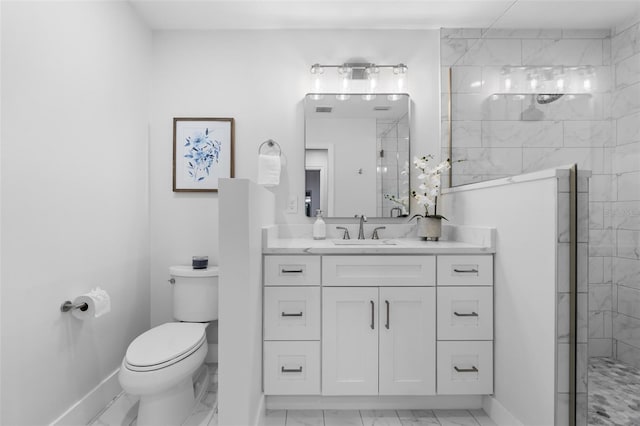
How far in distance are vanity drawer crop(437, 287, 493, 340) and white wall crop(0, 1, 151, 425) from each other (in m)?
1.85

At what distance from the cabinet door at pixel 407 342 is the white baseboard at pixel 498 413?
0.31 m

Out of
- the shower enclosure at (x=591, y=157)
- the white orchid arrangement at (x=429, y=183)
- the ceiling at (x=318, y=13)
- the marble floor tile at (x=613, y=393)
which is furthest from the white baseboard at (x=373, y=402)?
the ceiling at (x=318, y=13)

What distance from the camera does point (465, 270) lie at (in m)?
1.83

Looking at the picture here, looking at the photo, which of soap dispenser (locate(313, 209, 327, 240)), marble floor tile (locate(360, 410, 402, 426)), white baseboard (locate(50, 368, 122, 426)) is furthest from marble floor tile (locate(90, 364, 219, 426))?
soap dispenser (locate(313, 209, 327, 240))

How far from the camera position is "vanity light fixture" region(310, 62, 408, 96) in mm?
2455

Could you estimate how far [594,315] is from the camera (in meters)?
1.27

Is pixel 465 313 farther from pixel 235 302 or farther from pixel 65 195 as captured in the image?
pixel 65 195

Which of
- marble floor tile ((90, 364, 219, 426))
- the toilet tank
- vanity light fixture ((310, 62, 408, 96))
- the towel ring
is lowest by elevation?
marble floor tile ((90, 364, 219, 426))

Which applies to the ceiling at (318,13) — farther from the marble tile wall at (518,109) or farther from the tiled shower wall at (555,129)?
the tiled shower wall at (555,129)

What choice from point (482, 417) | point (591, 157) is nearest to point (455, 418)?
point (482, 417)

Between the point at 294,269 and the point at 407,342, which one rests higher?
the point at 294,269

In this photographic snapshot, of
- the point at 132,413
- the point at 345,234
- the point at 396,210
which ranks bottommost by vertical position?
the point at 132,413

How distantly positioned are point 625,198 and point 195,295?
219cm

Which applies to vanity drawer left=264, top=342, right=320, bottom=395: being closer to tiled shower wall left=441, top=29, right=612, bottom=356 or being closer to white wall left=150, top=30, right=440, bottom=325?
white wall left=150, top=30, right=440, bottom=325
